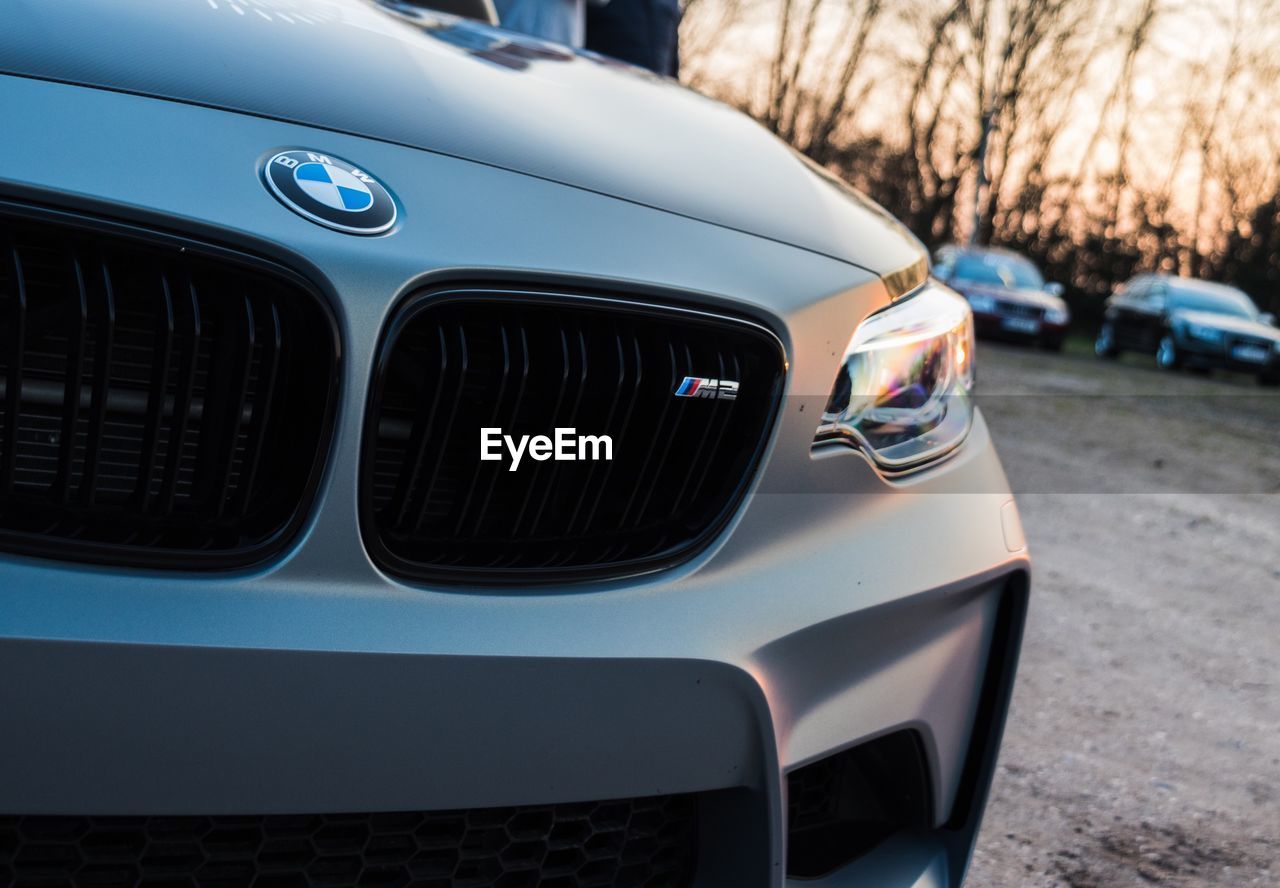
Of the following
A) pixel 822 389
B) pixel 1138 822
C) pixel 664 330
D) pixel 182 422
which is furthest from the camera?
pixel 1138 822

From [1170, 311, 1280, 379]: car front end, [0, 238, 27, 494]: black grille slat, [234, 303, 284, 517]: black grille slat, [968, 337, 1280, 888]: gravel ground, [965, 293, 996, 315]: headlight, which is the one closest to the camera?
[0, 238, 27, 494]: black grille slat

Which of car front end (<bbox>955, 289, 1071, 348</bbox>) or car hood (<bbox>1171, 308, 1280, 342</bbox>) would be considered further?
car front end (<bbox>955, 289, 1071, 348</bbox>)

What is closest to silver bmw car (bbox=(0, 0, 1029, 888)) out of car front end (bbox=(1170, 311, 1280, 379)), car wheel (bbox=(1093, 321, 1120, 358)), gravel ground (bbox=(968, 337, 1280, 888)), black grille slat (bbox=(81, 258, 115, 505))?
black grille slat (bbox=(81, 258, 115, 505))

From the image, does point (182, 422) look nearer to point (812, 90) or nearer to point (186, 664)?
point (186, 664)

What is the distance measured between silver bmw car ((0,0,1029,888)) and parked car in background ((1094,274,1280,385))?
60.0ft

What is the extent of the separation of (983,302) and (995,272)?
1.28m

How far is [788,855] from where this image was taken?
1611 millimetres

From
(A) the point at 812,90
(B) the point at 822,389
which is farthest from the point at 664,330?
(A) the point at 812,90

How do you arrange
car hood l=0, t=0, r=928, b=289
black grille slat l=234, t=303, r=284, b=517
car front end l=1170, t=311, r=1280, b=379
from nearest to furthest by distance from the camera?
1. black grille slat l=234, t=303, r=284, b=517
2. car hood l=0, t=0, r=928, b=289
3. car front end l=1170, t=311, r=1280, b=379

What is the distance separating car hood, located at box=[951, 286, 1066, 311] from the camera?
65.6ft

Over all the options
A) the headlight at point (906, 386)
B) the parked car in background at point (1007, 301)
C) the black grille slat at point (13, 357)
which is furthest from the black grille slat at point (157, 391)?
the parked car in background at point (1007, 301)

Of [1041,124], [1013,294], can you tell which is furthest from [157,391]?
[1041,124]

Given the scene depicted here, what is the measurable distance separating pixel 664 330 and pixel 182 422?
503 mm

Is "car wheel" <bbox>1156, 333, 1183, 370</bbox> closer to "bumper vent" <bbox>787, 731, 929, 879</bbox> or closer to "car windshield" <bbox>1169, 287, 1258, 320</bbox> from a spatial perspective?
"car windshield" <bbox>1169, 287, 1258, 320</bbox>
